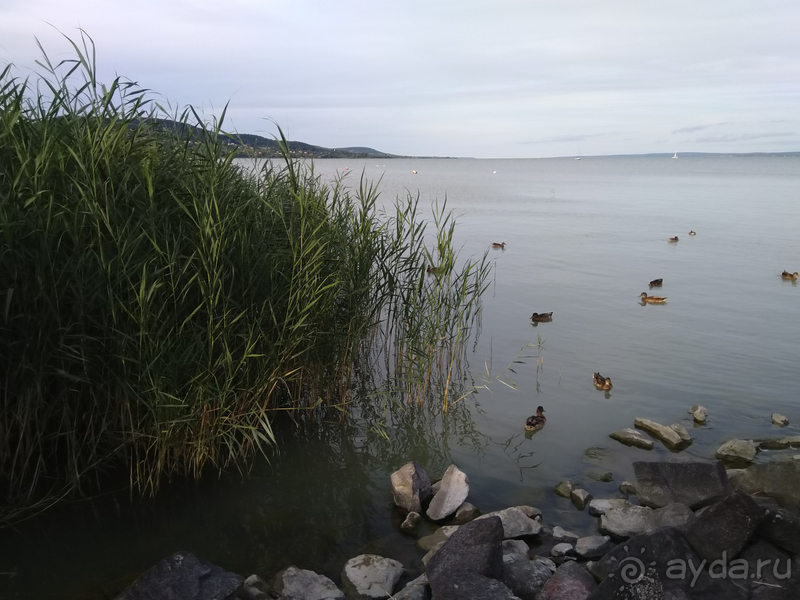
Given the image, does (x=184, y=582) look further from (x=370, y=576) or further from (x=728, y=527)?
(x=728, y=527)

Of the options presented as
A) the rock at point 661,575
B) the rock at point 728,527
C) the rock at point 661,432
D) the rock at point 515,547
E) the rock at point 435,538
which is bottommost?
the rock at point 435,538

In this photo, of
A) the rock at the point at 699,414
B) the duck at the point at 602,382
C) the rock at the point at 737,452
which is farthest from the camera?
the duck at the point at 602,382

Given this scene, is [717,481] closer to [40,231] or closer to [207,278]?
[207,278]

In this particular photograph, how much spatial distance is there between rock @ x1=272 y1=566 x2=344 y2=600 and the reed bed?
104 centimetres

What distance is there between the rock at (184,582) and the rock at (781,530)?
10.1 ft

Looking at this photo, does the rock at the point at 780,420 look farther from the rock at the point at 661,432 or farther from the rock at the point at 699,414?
the rock at the point at 661,432

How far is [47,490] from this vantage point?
4.95 metres

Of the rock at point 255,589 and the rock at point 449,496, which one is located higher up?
the rock at point 449,496

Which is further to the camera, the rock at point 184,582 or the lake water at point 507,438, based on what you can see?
the lake water at point 507,438

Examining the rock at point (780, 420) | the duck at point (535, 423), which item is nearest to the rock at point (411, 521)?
the duck at point (535, 423)

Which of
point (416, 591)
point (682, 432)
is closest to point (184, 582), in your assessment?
point (416, 591)

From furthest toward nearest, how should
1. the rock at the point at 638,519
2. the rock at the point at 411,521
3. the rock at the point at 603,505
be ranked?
the rock at the point at 603,505, the rock at the point at 411,521, the rock at the point at 638,519

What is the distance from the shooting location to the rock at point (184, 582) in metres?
3.54

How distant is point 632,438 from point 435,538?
8.66ft
